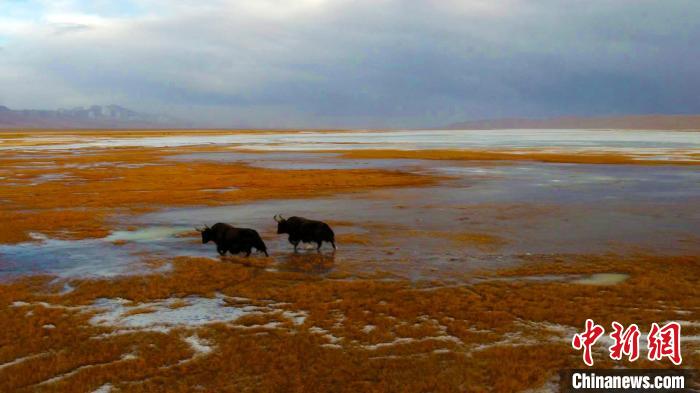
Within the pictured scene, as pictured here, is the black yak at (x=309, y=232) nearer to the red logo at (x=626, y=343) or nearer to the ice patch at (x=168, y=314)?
the ice patch at (x=168, y=314)

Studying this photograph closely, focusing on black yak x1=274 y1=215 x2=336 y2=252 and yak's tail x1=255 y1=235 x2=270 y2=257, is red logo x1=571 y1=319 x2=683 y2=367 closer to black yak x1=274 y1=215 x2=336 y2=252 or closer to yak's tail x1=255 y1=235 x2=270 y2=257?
black yak x1=274 y1=215 x2=336 y2=252

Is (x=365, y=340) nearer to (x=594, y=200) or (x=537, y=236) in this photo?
(x=537, y=236)

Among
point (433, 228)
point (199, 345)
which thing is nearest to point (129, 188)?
point (433, 228)

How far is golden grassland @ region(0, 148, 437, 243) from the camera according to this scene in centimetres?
2169

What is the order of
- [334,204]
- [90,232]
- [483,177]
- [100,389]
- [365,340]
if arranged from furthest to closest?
[483,177] → [334,204] → [90,232] → [365,340] → [100,389]

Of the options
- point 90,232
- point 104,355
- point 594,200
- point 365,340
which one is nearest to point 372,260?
point 365,340

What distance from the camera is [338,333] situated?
9812 mm

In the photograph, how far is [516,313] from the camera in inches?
421

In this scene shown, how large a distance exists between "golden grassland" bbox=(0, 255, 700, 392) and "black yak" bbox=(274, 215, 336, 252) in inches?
86.7

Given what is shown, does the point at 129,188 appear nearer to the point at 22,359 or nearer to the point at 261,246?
the point at 261,246

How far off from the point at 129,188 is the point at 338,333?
85.1ft

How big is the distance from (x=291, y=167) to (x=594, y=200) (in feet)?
85.7

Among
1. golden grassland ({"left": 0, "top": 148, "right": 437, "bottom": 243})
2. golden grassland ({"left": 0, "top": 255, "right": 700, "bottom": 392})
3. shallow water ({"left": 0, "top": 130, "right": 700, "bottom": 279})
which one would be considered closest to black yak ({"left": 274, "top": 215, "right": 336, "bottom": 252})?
shallow water ({"left": 0, "top": 130, "right": 700, "bottom": 279})

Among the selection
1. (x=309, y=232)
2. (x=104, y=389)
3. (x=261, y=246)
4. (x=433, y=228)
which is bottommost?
(x=104, y=389)
